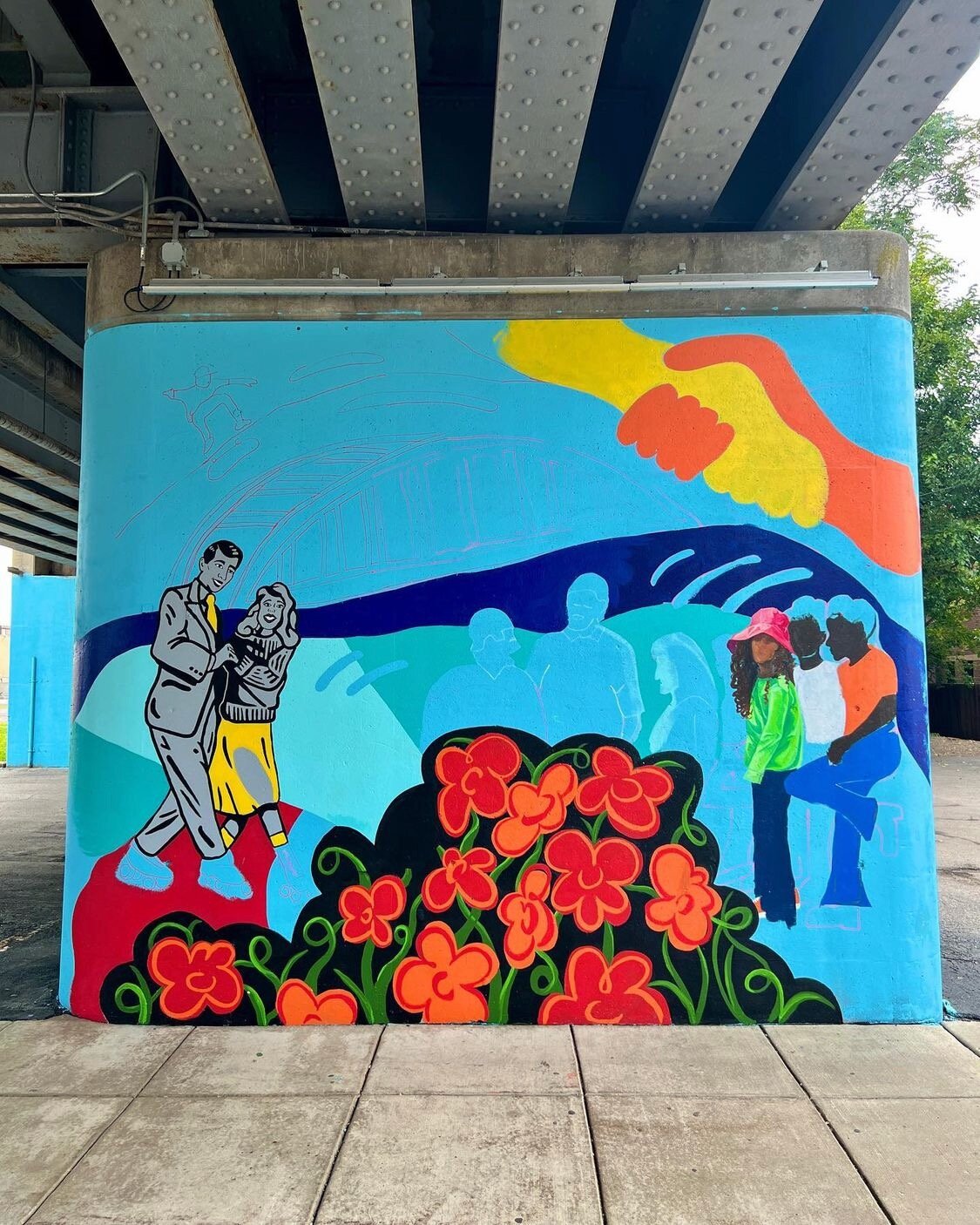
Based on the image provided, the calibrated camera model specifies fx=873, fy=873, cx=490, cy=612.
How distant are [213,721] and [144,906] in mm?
1165

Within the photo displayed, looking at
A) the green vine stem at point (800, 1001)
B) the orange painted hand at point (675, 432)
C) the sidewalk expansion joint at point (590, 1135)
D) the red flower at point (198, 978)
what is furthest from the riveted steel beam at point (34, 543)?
the green vine stem at point (800, 1001)

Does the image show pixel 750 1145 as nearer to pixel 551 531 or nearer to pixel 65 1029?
pixel 551 531

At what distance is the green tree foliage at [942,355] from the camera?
1886cm

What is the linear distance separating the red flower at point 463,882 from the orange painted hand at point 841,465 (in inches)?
117

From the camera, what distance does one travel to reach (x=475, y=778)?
525cm

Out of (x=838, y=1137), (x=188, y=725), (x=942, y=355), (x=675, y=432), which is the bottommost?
(x=838, y=1137)

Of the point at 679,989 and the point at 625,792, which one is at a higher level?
the point at 625,792

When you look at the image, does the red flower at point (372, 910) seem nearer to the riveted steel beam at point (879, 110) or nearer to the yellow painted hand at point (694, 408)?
the yellow painted hand at point (694, 408)

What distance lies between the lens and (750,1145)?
3.82 m

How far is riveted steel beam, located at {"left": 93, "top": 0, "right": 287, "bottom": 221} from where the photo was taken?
4090 millimetres

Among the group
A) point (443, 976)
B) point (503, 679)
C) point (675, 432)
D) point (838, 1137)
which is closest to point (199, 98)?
→ point (675, 432)

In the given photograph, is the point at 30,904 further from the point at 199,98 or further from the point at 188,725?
the point at 199,98

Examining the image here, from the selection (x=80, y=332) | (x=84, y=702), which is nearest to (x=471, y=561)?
(x=84, y=702)

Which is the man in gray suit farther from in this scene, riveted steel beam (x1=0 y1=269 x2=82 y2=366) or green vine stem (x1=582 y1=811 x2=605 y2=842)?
riveted steel beam (x1=0 y1=269 x2=82 y2=366)
